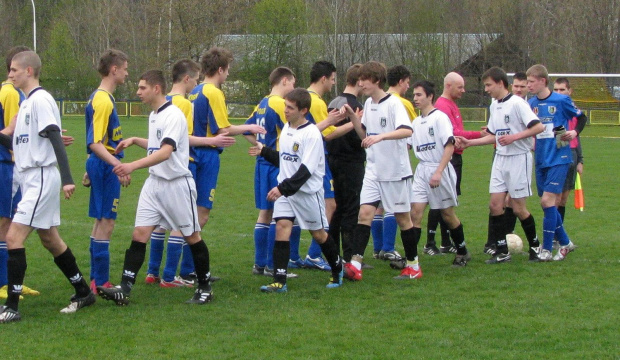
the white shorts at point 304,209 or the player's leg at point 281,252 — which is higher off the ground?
the white shorts at point 304,209

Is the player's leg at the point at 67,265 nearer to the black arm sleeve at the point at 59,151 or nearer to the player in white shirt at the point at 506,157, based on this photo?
the black arm sleeve at the point at 59,151

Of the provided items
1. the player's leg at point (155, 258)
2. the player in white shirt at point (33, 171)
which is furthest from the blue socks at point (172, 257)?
the player in white shirt at point (33, 171)

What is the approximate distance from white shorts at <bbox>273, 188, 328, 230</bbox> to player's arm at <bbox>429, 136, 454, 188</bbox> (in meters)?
1.29

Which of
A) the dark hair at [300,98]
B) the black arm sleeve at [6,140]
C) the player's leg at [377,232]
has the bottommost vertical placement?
the player's leg at [377,232]

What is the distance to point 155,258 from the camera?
24.6 feet

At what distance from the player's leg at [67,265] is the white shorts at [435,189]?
3.54 m

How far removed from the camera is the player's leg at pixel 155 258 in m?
7.50

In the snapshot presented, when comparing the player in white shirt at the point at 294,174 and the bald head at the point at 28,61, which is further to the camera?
the player in white shirt at the point at 294,174

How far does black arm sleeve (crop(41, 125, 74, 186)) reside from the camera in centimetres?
586

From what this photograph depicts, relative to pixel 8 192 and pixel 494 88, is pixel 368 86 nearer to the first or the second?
pixel 494 88

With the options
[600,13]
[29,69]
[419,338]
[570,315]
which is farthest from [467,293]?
[600,13]

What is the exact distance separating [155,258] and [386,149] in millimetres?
2460

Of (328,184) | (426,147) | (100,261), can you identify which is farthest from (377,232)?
(100,261)

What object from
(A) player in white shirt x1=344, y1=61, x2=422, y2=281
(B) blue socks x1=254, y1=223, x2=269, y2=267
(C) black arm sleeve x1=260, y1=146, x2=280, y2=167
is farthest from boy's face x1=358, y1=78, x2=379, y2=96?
(B) blue socks x1=254, y1=223, x2=269, y2=267
